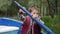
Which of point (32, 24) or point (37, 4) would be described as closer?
point (32, 24)

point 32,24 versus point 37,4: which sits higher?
point 32,24

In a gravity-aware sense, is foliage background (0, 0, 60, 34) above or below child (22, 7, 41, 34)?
below

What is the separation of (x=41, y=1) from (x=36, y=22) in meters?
10.7

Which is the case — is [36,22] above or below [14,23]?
above

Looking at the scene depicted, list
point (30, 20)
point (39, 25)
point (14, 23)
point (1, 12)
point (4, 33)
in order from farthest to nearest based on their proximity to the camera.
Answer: point (1, 12)
point (14, 23)
point (4, 33)
point (30, 20)
point (39, 25)

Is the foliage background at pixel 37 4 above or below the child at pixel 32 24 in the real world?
below

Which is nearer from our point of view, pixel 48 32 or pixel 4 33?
pixel 48 32

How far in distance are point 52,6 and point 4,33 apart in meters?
8.91

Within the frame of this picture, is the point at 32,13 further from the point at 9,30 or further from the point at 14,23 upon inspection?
the point at 14,23

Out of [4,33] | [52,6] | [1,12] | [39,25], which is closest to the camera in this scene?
[39,25]

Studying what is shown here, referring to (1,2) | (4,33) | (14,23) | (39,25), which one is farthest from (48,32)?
(1,2)

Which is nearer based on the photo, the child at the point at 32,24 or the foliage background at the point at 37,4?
the child at the point at 32,24

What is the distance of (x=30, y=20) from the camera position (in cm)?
313

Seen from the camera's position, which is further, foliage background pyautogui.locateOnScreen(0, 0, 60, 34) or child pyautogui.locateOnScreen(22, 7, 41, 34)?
foliage background pyautogui.locateOnScreen(0, 0, 60, 34)
